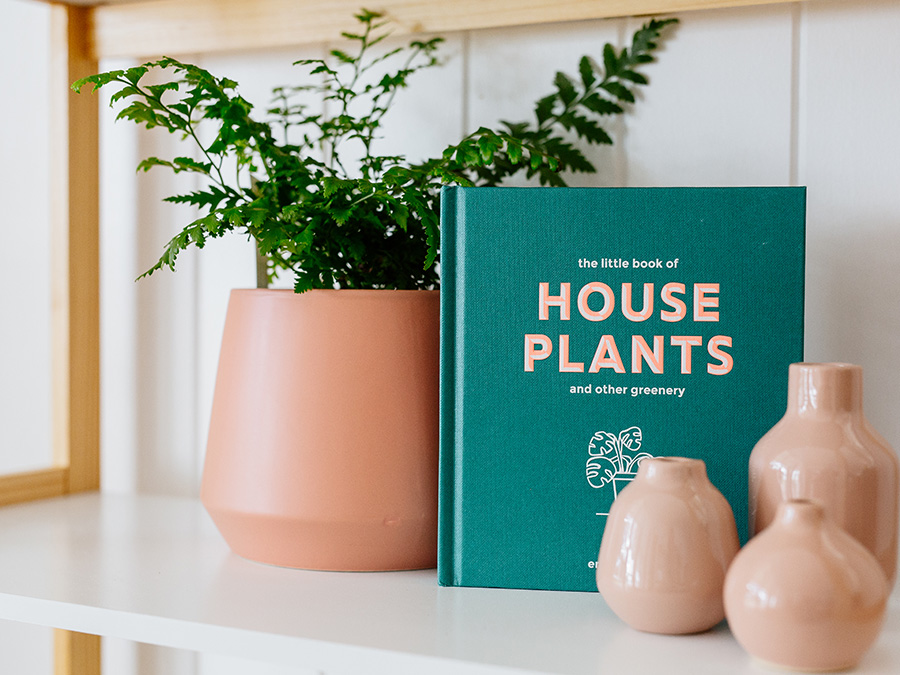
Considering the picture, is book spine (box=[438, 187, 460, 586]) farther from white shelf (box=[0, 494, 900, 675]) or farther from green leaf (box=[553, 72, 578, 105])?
green leaf (box=[553, 72, 578, 105])

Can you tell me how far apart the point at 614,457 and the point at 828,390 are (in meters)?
0.14

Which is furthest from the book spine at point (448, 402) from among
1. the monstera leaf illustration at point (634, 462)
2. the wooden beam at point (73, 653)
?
the wooden beam at point (73, 653)

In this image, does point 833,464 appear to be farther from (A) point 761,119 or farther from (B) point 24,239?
(B) point 24,239

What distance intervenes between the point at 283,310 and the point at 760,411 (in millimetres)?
338

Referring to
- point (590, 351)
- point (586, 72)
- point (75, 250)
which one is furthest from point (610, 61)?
point (75, 250)

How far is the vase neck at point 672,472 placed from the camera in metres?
0.54

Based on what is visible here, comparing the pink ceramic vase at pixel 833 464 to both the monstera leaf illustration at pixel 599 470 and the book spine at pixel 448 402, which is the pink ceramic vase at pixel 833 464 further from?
the book spine at pixel 448 402

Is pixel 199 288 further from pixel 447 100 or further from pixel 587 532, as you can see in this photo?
pixel 587 532

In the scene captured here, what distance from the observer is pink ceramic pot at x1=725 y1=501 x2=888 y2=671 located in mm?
462

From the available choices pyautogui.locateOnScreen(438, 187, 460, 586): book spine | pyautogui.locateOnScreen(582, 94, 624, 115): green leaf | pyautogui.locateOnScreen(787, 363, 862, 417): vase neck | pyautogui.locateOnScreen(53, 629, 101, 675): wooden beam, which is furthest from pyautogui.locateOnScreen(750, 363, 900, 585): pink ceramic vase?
A: pyautogui.locateOnScreen(53, 629, 101, 675): wooden beam

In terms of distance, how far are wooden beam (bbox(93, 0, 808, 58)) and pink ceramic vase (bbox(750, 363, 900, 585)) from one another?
1.11ft

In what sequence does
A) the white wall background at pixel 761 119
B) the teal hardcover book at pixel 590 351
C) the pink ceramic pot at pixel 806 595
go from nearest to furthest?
1. the pink ceramic pot at pixel 806 595
2. the teal hardcover book at pixel 590 351
3. the white wall background at pixel 761 119

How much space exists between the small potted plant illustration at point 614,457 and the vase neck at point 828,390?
0.11 m

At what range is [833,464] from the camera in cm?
54
